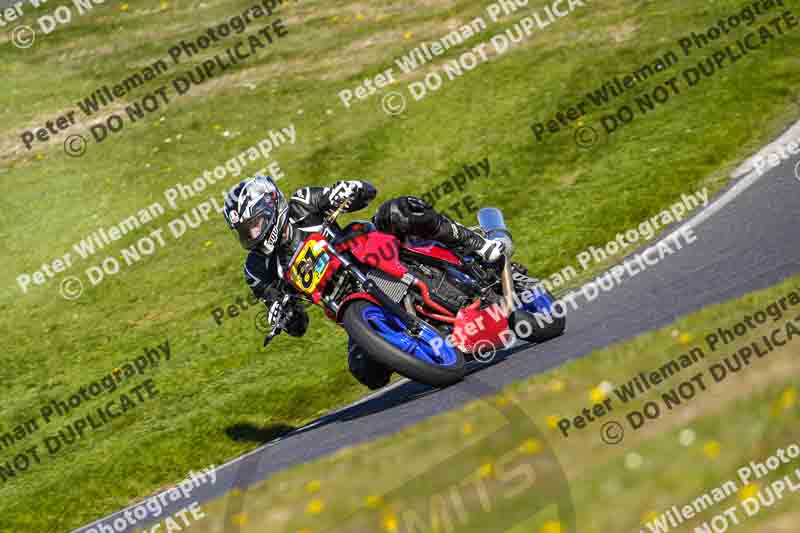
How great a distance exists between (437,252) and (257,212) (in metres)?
1.80

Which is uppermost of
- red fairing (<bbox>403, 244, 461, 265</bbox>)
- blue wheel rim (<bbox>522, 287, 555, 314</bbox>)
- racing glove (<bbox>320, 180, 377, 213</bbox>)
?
racing glove (<bbox>320, 180, 377, 213</bbox>)

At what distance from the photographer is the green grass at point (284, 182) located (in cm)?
1226

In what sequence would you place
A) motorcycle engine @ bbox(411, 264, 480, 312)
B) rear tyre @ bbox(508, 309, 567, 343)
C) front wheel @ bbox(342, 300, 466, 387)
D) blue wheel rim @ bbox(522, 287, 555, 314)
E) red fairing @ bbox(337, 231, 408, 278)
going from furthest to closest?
blue wheel rim @ bbox(522, 287, 555, 314) → rear tyre @ bbox(508, 309, 567, 343) → motorcycle engine @ bbox(411, 264, 480, 312) → red fairing @ bbox(337, 231, 408, 278) → front wheel @ bbox(342, 300, 466, 387)

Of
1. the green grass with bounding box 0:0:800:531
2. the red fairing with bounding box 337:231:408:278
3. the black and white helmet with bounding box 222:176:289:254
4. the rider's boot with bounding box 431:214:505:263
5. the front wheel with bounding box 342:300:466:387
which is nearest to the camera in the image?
the front wheel with bounding box 342:300:466:387

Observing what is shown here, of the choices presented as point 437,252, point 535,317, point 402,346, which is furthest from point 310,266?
point 535,317

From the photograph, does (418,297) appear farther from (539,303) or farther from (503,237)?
(539,303)

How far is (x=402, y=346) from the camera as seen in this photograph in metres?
8.28

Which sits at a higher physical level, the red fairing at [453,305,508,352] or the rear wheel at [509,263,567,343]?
the red fairing at [453,305,508,352]

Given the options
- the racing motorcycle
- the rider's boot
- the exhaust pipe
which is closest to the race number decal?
the racing motorcycle

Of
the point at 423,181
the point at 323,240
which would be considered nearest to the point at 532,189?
the point at 423,181

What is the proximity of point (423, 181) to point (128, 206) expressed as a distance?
259 inches

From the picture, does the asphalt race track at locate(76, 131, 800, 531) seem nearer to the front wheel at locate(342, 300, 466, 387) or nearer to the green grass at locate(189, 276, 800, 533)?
the front wheel at locate(342, 300, 466, 387)

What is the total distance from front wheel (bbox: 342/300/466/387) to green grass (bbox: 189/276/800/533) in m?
0.55

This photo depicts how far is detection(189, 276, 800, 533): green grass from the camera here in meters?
5.36
